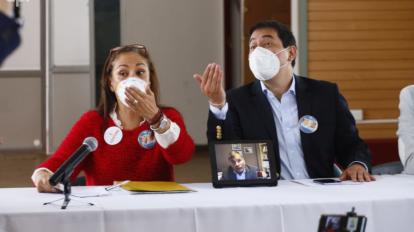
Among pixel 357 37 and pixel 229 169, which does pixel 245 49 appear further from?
pixel 229 169

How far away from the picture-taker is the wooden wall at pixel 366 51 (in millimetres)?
5719

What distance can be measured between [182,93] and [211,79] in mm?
6537

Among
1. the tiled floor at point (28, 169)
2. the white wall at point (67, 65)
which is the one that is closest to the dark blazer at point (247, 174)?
the tiled floor at point (28, 169)

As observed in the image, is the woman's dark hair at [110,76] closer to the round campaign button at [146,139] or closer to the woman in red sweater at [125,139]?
the woman in red sweater at [125,139]

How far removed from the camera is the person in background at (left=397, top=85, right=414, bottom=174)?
125 inches

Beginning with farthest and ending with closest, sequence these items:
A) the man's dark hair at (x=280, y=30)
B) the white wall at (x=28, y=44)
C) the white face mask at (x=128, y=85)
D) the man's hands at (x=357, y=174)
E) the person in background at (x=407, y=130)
Result: the white wall at (x=28, y=44)
the man's dark hair at (x=280, y=30)
the person in background at (x=407, y=130)
the man's hands at (x=357, y=174)
the white face mask at (x=128, y=85)

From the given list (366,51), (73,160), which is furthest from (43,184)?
(366,51)

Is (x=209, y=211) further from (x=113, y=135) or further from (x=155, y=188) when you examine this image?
(x=113, y=135)

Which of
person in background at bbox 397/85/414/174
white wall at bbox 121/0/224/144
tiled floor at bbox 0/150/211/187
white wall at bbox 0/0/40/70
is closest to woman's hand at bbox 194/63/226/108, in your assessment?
person in background at bbox 397/85/414/174

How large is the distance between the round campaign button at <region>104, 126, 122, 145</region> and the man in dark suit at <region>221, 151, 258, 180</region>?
1.84 feet

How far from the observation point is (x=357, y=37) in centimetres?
576

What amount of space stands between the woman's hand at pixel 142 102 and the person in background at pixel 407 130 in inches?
48.8

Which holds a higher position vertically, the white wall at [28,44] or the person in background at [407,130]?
the white wall at [28,44]

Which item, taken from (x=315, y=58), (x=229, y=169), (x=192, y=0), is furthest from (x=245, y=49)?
(x=229, y=169)
